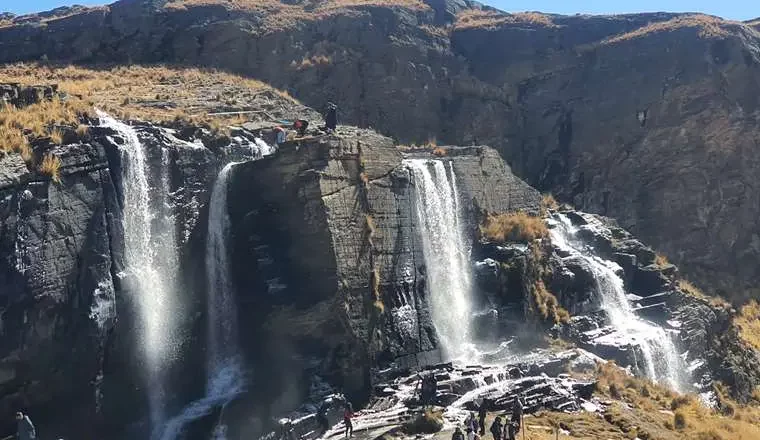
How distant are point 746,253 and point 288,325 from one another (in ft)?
103

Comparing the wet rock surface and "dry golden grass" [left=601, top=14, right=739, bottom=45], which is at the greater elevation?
"dry golden grass" [left=601, top=14, right=739, bottom=45]

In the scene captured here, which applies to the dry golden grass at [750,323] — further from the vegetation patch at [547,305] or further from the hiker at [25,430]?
the hiker at [25,430]

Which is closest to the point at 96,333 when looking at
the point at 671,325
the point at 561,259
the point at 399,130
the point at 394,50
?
the point at 561,259

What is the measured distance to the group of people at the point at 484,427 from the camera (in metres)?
20.3

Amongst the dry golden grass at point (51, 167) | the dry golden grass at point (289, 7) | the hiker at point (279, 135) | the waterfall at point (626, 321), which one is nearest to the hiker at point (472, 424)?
the waterfall at point (626, 321)

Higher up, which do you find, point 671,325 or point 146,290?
point 146,290

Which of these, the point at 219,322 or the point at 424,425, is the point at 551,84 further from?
the point at 424,425

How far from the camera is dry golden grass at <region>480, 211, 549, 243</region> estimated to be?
34.9 metres

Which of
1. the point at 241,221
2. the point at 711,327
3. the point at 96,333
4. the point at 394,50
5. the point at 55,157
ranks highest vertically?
the point at 394,50

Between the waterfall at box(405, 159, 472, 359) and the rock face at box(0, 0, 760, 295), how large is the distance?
1650 cm

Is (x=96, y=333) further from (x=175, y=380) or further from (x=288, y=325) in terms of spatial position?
(x=288, y=325)

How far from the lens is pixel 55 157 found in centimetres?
2411

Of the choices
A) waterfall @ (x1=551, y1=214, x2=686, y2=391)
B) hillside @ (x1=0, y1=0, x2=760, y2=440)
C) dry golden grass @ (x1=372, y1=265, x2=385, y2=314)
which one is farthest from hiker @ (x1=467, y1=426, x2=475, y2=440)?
waterfall @ (x1=551, y1=214, x2=686, y2=391)

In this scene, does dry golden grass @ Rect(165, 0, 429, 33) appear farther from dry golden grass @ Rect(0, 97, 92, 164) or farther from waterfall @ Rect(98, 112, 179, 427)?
waterfall @ Rect(98, 112, 179, 427)
